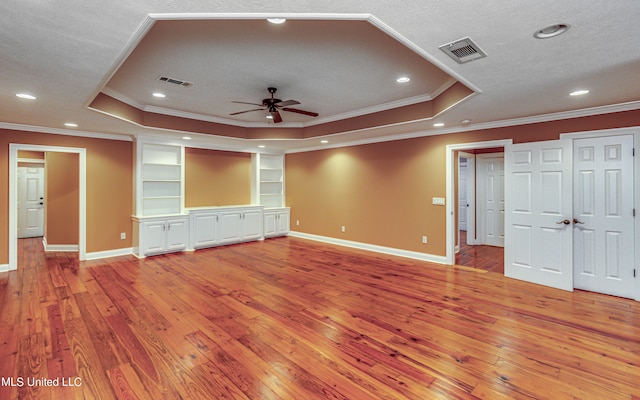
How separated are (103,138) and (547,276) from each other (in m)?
7.98

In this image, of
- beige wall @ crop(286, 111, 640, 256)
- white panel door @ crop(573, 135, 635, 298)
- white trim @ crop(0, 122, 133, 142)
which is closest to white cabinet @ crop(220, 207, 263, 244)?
beige wall @ crop(286, 111, 640, 256)

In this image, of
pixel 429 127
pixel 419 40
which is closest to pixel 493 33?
pixel 419 40

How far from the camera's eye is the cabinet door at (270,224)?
305 inches

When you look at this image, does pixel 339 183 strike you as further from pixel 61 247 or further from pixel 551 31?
pixel 61 247

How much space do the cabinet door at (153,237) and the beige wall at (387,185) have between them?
3313 millimetres

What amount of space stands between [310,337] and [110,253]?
5172 millimetres

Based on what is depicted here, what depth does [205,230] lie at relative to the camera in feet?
21.7

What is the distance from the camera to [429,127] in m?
5.18

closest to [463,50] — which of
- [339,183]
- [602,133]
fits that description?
[602,133]

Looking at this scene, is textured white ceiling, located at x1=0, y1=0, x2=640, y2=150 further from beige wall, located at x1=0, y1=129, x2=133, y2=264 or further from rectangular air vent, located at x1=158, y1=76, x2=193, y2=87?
beige wall, located at x1=0, y1=129, x2=133, y2=264

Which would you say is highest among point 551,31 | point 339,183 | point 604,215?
point 551,31

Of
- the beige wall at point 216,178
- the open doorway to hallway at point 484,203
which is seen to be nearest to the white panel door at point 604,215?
the open doorway to hallway at point 484,203

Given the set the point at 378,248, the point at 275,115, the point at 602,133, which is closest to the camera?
the point at 602,133

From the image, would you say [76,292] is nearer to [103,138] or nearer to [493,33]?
[103,138]
